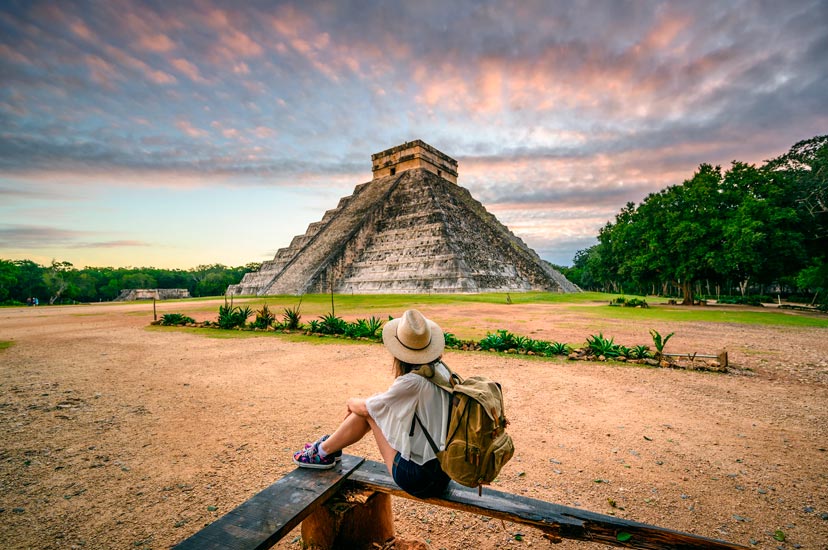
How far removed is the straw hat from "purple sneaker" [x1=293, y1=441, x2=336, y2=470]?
0.93m

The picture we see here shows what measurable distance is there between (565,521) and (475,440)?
2.01 ft

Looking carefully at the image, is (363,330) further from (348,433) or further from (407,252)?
(407,252)

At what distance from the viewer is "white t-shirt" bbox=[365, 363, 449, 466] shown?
219 cm

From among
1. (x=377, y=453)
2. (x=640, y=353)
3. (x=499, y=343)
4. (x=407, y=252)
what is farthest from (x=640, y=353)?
(x=407, y=252)

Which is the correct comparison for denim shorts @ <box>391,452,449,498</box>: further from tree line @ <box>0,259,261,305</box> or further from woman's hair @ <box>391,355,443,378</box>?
tree line @ <box>0,259,261,305</box>

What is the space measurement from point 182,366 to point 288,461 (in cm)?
516

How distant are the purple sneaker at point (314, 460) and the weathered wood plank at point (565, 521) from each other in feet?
0.92

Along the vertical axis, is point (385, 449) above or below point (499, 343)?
above

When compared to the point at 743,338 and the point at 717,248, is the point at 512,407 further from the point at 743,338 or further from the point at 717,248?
the point at 717,248

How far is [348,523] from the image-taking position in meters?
2.44

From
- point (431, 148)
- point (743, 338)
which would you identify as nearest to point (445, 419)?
point (743, 338)

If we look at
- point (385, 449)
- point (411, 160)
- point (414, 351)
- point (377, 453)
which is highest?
point (411, 160)

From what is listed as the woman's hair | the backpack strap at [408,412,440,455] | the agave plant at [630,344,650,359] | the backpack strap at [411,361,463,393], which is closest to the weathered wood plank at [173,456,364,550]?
the backpack strap at [408,412,440,455]

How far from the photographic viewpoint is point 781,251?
20.3 metres
